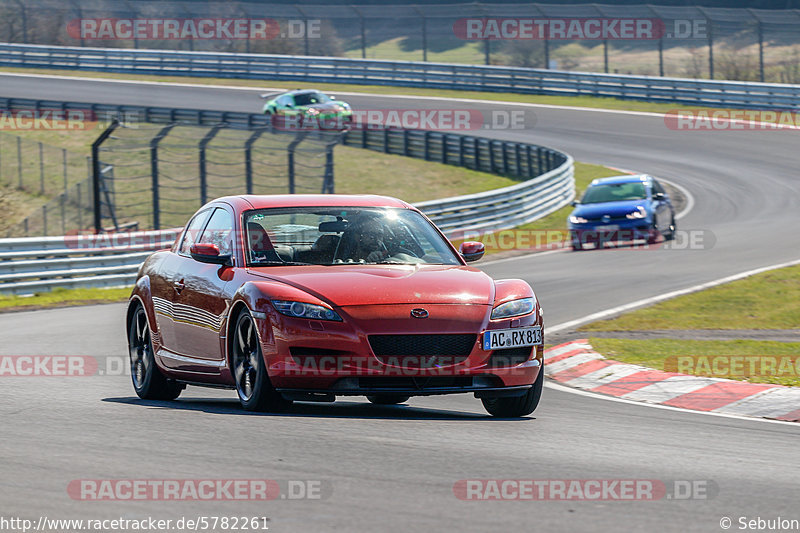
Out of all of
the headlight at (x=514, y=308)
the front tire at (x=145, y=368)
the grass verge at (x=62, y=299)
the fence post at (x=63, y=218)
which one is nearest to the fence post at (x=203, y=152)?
the fence post at (x=63, y=218)

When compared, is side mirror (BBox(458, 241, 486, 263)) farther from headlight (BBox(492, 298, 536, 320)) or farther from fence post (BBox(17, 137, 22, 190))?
fence post (BBox(17, 137, 22, 190))

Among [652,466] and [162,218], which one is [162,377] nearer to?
[652,466]

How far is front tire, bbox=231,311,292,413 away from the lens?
7.69 metres

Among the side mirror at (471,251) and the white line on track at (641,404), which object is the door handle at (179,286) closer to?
the side mirror at (471,251)

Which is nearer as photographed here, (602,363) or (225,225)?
A: (225,225)

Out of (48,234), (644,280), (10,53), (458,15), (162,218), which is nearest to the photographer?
(644,280)

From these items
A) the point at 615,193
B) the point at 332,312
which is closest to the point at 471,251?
the point at 332,312

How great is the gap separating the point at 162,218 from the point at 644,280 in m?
16.2

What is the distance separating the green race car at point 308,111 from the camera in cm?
3988

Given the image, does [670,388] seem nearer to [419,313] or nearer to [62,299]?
[419,313]

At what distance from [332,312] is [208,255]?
4.27 feet

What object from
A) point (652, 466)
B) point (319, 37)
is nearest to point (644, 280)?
point (652, 466)

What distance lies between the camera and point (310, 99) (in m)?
41.8

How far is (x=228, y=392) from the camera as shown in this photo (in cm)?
1016
